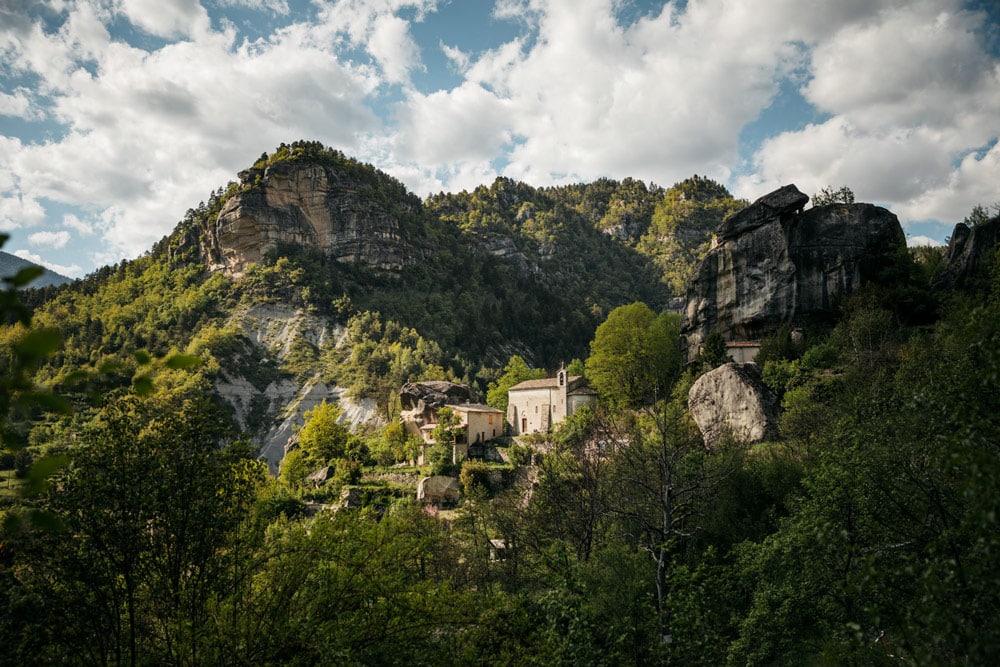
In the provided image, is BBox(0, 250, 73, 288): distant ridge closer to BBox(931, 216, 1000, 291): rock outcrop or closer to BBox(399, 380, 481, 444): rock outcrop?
BBox(399, 380, 481, 444): rock outcrop

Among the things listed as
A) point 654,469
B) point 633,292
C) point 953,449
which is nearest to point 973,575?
point 953,449

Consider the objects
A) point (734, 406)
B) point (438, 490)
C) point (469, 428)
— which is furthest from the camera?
point (469, 428)

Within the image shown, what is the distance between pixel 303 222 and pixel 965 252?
3628 inches

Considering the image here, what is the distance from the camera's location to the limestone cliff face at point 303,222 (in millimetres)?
94062

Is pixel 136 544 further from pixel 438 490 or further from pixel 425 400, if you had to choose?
pixel 425 400

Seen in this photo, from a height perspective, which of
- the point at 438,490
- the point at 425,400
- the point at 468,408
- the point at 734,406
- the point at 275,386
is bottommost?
the point at 438,490

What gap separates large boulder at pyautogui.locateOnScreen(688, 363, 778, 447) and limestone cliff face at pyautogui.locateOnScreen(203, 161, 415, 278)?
256ft

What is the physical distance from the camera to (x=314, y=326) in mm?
85188

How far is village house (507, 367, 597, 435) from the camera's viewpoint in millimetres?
46812

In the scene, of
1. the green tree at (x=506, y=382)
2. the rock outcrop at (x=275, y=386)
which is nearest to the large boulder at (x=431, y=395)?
the green tree at (x=506, y=382)

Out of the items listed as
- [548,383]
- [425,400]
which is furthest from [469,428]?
[548,383]

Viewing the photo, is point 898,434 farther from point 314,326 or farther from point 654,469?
point 314,326

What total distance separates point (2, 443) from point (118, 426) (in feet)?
22.4

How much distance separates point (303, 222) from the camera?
98.5m
